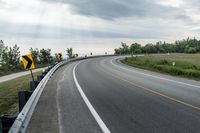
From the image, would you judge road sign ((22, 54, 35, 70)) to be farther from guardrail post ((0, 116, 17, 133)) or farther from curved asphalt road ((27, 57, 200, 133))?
guardrail post ((0, 116, 17, 133))

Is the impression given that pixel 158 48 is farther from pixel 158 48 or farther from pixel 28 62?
pixel 28 62

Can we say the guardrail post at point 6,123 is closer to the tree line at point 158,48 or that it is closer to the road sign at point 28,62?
the road sign at point 28,62

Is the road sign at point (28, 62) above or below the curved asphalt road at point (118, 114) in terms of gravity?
above

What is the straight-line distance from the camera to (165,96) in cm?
1173

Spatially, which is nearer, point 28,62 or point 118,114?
point 118,114

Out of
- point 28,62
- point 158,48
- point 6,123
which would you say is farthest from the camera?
point 158,48

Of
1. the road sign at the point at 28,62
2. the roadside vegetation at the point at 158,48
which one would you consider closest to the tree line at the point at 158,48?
the roadside vegetation at the point at 158,48

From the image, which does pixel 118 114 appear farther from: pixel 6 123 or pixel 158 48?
pixel 158 48

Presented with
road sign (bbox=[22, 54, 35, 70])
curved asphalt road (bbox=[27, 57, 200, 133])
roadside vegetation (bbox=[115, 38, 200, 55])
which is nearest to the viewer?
curved asphalt road (bbox=[27, 57, 200, 133])

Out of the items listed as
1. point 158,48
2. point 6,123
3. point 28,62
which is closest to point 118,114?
point 6,123

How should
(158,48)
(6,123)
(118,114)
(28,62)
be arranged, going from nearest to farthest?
(6,123) < (118,114) < (28,62) < (158,48)

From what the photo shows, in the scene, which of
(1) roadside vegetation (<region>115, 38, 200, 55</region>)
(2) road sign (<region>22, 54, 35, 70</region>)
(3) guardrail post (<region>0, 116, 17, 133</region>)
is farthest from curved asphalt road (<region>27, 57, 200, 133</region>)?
(1) roadside vegetation (<region>115, 38, 200, 55</region>)

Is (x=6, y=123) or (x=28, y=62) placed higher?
(x=28, y=62)

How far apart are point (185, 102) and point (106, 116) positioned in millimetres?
3884
